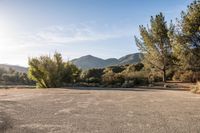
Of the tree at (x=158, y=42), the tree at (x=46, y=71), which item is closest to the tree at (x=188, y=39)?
the tree at (x=158, y=42)

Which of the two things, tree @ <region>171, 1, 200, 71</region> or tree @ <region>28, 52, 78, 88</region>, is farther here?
tree @ <region>28, 52, 78, 88</region>

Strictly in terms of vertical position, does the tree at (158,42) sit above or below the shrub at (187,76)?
above

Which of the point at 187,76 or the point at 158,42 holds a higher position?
the point at 158,42

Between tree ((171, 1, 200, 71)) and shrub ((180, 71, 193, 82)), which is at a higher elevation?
tree ((171, 1, 200, 71))

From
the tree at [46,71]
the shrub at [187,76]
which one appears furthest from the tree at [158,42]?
the tree at [46,71]

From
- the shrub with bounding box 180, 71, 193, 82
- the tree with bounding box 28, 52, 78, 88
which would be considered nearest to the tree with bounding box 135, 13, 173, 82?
the shrub with bounding box 180, 71, 193, 82

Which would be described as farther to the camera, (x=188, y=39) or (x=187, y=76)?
(x=187, y=76)

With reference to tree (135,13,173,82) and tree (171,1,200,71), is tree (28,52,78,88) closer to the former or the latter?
tree (135,13,173,82)

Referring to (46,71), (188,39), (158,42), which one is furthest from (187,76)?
(46,71)

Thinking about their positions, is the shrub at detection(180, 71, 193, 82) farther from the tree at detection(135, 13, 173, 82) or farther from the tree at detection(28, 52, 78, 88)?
the tree at detection(28, 52, 78, 88)

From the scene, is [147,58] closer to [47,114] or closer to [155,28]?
[155,28]

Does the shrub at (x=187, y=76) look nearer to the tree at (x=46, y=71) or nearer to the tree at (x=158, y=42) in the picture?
the tree at (x=158, y=42)

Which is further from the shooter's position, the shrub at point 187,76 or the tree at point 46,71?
the shrub at point 187,76

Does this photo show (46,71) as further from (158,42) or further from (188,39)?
(188,39)
